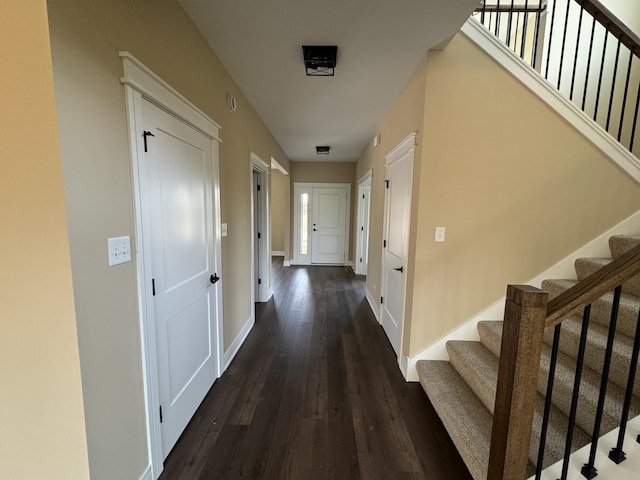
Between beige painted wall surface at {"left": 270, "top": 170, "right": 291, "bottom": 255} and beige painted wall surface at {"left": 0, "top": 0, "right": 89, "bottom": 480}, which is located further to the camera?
beige painted wall surface at {"left": 270, "top": 170, "right": 291, "bottom": 255}

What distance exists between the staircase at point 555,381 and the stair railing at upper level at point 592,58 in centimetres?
130

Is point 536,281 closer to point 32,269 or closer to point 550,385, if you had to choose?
point 550,385

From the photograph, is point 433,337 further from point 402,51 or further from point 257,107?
point 257,107

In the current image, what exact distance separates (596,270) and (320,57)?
7.76ft

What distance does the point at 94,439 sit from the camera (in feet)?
3.40

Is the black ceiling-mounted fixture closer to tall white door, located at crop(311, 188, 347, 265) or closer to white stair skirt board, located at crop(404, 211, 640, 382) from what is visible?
white stair skirt board, located at crop(404, 211, 640, 382)

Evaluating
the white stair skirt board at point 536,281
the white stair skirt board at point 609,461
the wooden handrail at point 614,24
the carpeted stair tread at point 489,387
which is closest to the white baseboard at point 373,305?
the white stair skirt board at point 536,281

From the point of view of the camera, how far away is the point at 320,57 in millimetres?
1979

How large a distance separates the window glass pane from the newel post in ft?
18.5

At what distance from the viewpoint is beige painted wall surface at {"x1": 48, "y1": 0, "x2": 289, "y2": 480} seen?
91 centimetres

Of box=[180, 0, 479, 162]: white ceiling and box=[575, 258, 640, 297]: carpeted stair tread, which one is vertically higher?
box=[180, 0, 479, 162]: white ceiling

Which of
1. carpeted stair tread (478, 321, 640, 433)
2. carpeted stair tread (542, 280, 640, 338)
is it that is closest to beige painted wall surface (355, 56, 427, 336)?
carpeted stair tread (478, 321, 640, 433)

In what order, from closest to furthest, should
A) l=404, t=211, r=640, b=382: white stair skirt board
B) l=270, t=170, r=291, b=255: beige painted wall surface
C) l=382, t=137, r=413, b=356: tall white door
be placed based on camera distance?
l=404, t=211, r=640, b=382: white stair skirt board < l=382, t=137, r=413, b=356: tall white door < l=270, t=170, r=291, b=255: beige painted wall surface

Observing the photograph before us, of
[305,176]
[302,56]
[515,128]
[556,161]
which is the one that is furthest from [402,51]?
[305,176]
